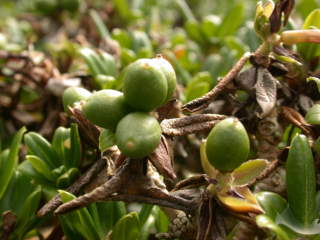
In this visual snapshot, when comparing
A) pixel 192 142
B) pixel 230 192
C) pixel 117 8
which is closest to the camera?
pixel 230 192

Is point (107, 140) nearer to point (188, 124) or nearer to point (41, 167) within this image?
point (188, 124)

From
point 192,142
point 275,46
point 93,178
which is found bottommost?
point 192,142

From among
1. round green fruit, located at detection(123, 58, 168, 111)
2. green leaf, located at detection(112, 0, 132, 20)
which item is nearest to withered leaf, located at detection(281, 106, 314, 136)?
round green fruit, located at detection(123, 58, 168, 111)

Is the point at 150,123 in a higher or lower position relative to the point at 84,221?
higher

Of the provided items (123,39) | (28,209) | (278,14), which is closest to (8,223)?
(28,209)

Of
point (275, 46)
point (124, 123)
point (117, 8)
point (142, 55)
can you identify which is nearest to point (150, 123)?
point (124, 123)

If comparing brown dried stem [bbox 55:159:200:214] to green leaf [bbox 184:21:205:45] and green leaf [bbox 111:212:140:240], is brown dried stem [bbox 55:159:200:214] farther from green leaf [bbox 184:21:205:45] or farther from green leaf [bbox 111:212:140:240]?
green leaf [bbox 184:21:205:45]

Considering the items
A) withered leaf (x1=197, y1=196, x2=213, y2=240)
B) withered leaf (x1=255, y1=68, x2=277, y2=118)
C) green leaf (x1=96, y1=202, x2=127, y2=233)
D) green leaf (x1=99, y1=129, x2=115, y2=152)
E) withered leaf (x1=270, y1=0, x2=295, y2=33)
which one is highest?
withered leaf (x1=270, y1=0, x2=295, y2=33)

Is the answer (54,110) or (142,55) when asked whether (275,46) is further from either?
(54,110)
